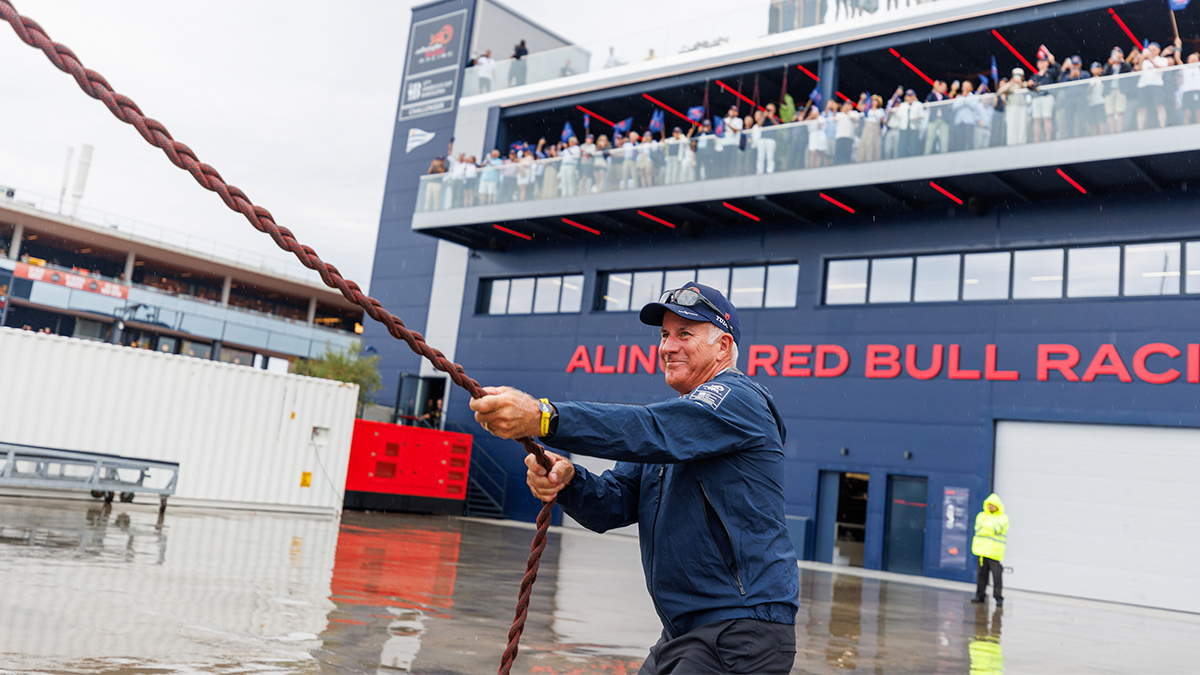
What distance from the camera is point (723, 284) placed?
2623 centimetres

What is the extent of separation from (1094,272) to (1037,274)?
1155 millimetres

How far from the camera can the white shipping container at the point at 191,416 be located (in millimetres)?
17516

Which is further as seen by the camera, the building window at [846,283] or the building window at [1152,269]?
the building window at [846,283]

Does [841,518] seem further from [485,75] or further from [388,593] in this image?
[485,75]

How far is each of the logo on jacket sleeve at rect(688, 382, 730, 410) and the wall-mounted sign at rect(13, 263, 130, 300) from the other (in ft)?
176

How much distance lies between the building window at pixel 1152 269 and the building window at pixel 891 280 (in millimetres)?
4790

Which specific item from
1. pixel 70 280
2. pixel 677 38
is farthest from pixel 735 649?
pixel 70 280

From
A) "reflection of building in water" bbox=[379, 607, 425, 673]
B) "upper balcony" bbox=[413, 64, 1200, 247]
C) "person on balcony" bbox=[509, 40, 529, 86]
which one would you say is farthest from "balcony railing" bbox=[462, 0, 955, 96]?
"reflection of building in water" bbox=[379, 607, 425, 673]

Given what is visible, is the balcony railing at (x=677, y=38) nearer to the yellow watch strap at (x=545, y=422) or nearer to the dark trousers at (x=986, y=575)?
the dark trousers at (x=986, y=575)

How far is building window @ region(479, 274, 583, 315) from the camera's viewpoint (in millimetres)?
29406

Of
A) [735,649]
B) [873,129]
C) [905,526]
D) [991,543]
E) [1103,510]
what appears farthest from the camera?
[905,526]

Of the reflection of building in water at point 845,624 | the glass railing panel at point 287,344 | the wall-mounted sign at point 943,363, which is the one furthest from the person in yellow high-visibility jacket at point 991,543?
the glass railing panel at point 287,344

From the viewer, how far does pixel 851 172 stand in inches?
856

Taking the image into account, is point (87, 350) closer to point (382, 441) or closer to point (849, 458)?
point (382, 441)
